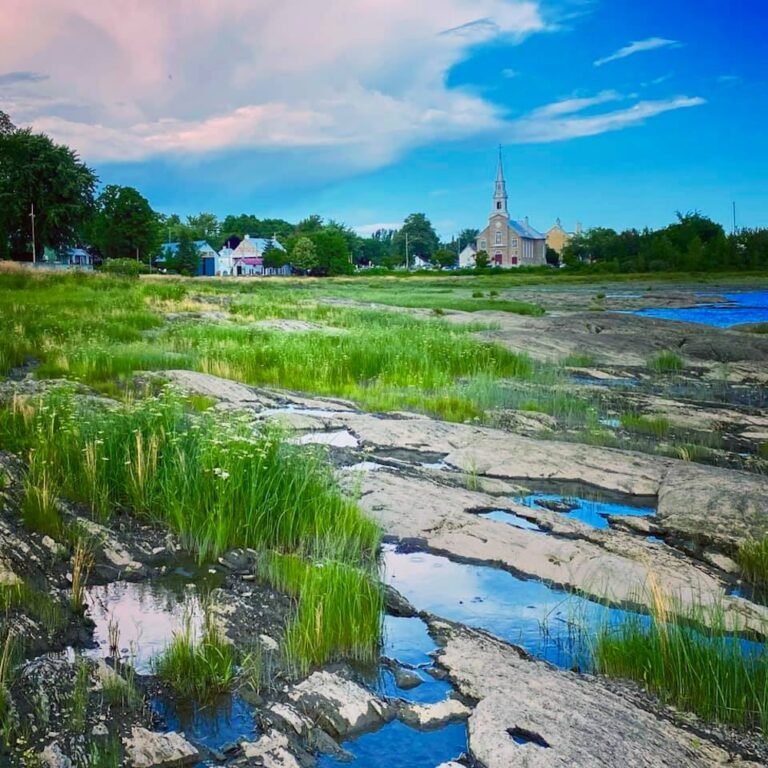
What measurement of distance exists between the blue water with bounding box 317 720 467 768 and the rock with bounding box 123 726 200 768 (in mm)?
688

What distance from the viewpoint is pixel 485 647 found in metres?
5.71

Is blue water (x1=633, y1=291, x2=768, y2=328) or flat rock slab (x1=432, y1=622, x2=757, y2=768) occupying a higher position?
blue water (x1=633, y1=291, x2=768, y2=328)

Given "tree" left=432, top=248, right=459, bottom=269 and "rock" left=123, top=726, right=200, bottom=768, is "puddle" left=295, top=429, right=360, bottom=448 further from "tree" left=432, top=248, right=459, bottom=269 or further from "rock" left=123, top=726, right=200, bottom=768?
"tree" left=432, top=248, right=459, bottom=269

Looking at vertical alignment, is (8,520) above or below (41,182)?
below

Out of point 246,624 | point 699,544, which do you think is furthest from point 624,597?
point 246,624

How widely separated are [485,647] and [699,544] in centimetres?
325

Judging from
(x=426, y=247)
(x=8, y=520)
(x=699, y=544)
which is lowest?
(x=699, y=544)

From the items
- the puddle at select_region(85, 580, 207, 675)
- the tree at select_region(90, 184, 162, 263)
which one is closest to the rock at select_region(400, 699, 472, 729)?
the puddle at select_region(85, 580, 207, 675)

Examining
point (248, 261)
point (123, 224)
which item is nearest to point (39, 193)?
point (123, 224)

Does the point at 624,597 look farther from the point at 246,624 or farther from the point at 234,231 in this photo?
the point at 234,231

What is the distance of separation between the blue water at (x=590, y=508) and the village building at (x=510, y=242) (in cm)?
13416

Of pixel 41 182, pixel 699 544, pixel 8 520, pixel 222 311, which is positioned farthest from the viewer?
pixel 41 182

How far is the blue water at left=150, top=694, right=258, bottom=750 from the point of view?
4.61 m

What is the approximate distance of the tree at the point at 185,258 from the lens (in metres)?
112
